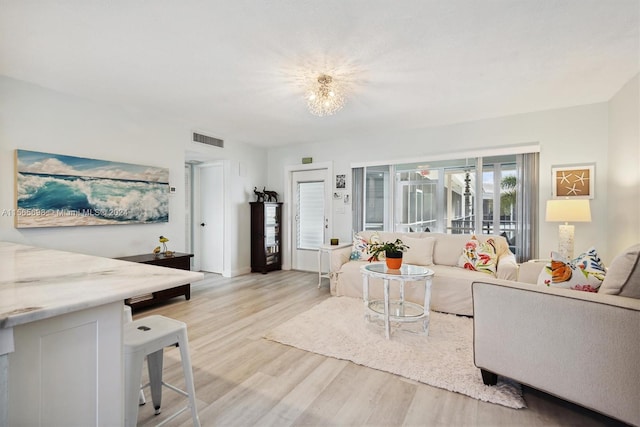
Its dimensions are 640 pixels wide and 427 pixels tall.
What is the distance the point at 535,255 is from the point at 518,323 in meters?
2.64

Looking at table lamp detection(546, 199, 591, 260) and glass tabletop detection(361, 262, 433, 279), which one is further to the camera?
table lamp detection(546, 199, 591, 260)

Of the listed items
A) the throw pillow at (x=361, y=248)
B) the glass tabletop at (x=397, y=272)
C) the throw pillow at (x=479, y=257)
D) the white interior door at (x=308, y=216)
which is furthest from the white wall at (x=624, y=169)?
the white interior door at (x=308, y=216)

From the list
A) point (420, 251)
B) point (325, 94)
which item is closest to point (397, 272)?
point (420, 251)

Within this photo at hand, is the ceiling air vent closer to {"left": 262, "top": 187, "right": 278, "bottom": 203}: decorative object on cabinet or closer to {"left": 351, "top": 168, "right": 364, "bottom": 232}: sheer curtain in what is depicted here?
{"left": 262, "top": 187, "right": 278, "bottom": 203}: decorative object on cabinet

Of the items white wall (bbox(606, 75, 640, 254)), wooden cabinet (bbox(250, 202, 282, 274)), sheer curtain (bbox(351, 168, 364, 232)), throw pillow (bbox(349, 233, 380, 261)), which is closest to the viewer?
white wall (bbox(606, 75, 640, 254))

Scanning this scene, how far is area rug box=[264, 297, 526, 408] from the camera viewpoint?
1.96 metres

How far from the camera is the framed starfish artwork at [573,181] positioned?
3527 mm

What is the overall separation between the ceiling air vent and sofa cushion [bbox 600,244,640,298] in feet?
15.6

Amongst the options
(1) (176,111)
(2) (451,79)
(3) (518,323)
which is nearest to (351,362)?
(3) (518,323)

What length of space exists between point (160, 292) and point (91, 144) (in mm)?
1854

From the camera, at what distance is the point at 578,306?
5.09 ft

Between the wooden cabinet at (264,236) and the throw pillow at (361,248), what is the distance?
182cm

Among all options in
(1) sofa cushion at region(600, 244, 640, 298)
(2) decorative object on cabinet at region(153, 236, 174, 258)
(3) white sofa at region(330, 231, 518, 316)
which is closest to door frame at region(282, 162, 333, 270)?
(3) white sofa at region(330, 231, 518, 316)

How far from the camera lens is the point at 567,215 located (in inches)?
126
